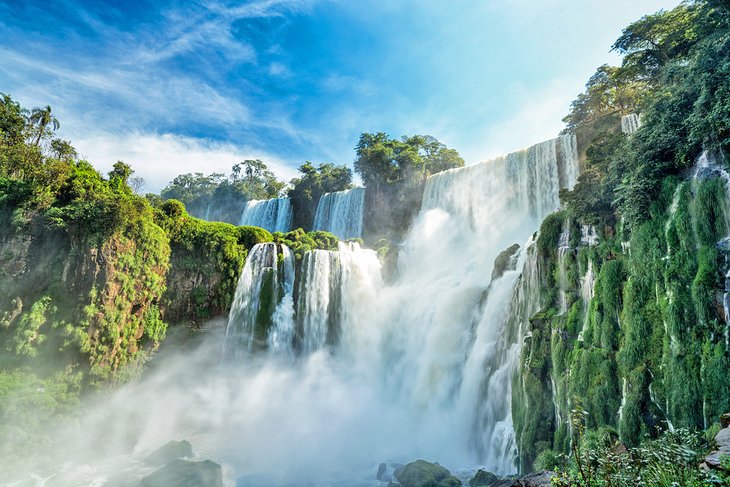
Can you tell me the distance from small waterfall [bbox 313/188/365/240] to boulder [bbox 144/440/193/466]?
2381 centimetres

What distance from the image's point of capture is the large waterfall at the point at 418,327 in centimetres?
1498

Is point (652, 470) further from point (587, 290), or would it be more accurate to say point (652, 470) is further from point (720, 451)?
Answer: point (587, 290)

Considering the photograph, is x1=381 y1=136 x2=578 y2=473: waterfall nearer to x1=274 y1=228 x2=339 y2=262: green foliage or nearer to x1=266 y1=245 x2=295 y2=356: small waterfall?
x1=274 y1=228 x2=339 y2=262: green foliage

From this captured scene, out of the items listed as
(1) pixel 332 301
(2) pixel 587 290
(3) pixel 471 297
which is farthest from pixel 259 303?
(2) pixel 587 290

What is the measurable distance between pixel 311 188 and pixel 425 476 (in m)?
34.6

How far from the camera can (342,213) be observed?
1538 inches

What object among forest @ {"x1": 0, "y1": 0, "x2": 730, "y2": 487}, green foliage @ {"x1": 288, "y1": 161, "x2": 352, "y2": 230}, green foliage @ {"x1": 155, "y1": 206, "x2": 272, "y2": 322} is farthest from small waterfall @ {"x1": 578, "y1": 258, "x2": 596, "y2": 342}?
green foliage @ {"x1": 288, "y1": 161, "x2": 352, "y2": 230}

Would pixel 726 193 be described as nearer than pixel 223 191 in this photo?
Yes

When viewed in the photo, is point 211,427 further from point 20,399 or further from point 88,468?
point 20,399

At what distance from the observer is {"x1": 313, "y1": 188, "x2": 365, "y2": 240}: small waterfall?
124 feet

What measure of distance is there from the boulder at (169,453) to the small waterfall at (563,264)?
15349 millimetres

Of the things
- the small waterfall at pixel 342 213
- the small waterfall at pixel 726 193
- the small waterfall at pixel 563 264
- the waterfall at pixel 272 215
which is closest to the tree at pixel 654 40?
the small waterfall at pixel 563 264

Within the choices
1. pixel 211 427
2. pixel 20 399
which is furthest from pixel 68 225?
pixel 211 427

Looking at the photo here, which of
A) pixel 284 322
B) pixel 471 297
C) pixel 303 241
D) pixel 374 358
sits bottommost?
pixel 374 358
